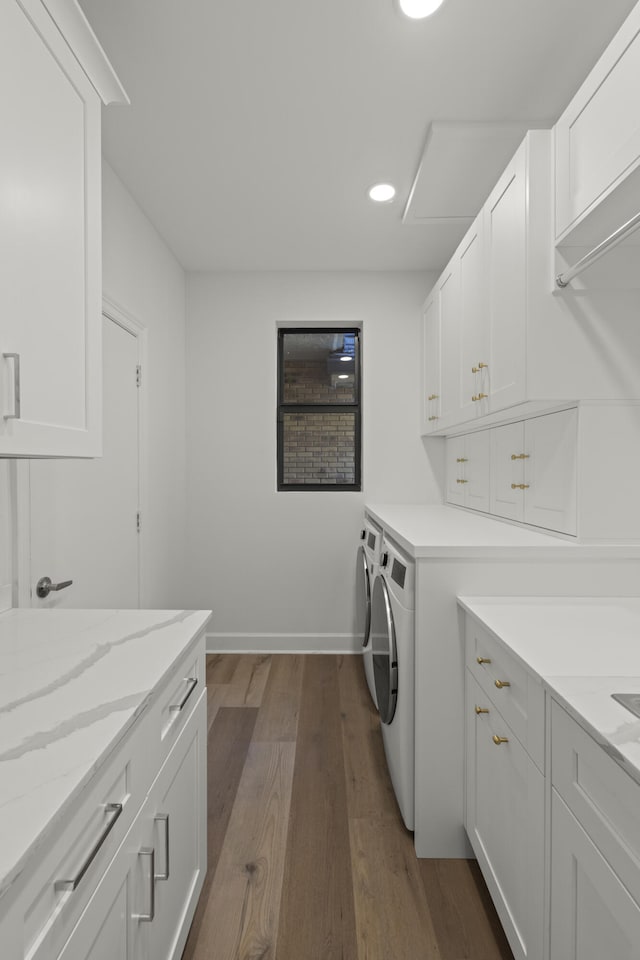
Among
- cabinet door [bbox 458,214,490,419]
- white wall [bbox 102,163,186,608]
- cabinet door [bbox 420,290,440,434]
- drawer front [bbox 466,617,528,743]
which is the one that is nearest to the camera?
drawer front [bbox 466,617,528,743]

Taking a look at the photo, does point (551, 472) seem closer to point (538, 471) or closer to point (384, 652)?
point (538, 471)

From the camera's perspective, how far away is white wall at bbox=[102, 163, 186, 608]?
2.41m

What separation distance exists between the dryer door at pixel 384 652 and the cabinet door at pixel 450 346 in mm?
971

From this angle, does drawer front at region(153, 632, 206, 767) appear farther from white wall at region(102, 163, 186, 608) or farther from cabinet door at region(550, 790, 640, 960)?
white wall at region(102, 163, 186, 608)

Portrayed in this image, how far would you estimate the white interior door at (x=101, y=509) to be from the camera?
1795 mm

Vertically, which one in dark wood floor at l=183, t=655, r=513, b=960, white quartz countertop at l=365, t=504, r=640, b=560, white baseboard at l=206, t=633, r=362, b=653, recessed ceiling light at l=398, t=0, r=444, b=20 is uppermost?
recessed ceiling light at l=398, t=0, r=444, b=20

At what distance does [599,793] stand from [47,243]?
1467mm

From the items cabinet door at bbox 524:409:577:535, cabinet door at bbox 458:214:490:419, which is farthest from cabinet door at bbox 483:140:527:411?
cabinet door at bbox 524:409:577:535

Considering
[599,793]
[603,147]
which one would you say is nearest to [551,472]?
[603,147]

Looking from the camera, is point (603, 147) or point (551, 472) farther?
point (551, 472)

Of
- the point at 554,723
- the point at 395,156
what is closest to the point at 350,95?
the point at 395,156

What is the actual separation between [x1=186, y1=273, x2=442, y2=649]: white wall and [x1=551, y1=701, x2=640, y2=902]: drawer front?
2548mm

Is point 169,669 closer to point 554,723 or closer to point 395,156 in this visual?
point 554,723

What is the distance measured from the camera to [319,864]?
1703 millimetres
